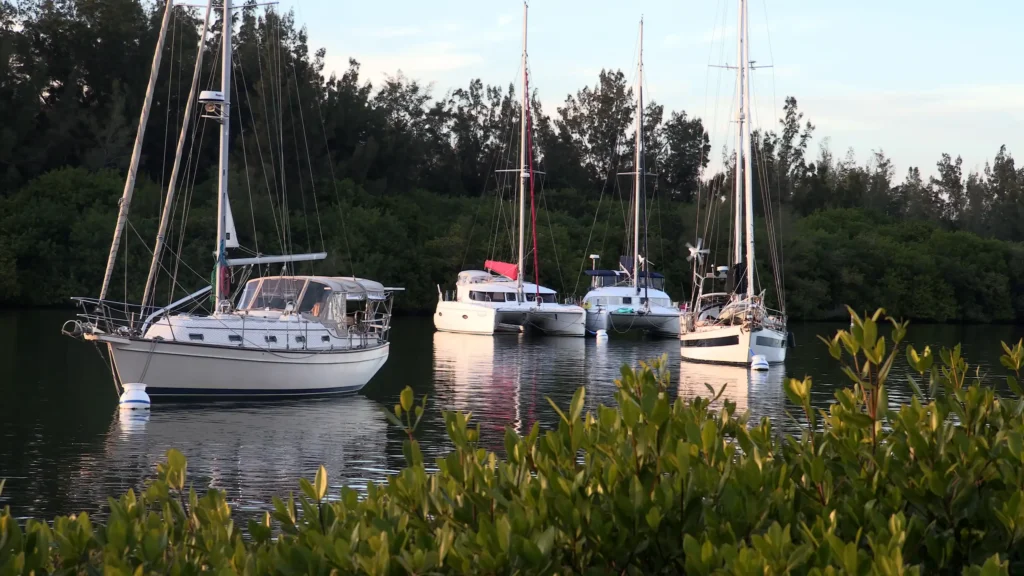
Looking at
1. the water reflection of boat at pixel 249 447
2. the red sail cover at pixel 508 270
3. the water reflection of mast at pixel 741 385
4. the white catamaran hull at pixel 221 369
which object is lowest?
the water reflection of boat at pixel 249 447

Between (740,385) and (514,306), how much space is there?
22.5 m

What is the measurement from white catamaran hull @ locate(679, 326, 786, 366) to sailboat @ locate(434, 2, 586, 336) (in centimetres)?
1470

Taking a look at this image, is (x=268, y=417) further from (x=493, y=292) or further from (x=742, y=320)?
(x=493, y=292)

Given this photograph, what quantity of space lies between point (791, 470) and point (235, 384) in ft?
68.4

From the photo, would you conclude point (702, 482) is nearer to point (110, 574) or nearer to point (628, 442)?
point (628, 442)

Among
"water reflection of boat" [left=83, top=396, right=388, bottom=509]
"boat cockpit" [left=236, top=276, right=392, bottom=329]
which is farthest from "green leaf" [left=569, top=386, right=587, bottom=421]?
"boat cockpit" [left=236, top=276, right=392, bottom=329]

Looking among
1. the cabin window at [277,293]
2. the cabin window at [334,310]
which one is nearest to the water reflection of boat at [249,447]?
the cabin window at [334,310]

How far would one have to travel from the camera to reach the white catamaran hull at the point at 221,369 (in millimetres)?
23781

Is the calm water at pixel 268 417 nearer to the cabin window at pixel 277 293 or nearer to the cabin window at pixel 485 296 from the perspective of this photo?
the cabin window at pixel 277 293

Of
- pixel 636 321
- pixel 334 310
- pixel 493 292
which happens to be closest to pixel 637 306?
pixel 636 321

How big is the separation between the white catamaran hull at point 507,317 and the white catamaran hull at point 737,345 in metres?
14.6

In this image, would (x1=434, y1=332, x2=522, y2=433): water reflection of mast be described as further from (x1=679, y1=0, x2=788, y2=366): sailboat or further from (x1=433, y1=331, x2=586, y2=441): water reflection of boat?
(x1=679, y1=0, x2=788, y2=366): sailboat

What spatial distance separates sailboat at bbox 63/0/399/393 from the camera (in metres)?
23.9

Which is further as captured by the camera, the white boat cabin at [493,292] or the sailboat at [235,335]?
the white boat cabin at [493,292]
